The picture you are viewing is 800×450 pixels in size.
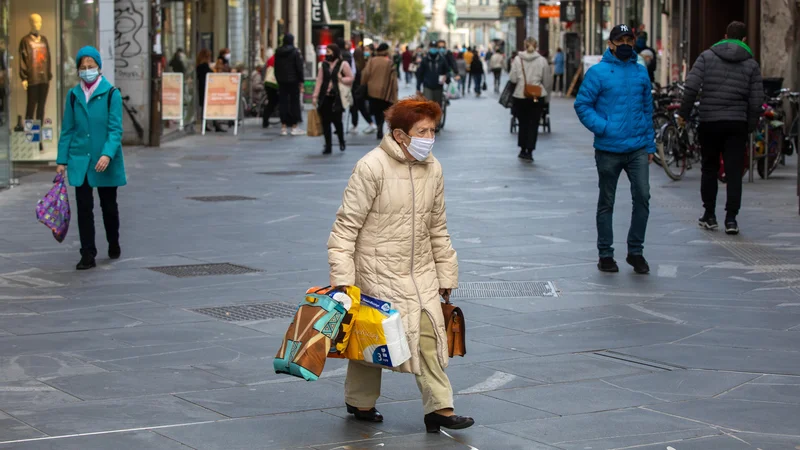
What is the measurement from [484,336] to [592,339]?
603mm

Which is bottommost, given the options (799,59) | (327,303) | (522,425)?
(522,425)

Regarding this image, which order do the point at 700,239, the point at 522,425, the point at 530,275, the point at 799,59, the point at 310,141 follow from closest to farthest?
1. the point at 522,425
2. the point at 530,275
3. the point at 700,239
4. the point at 799,59
5. the point at 310,141

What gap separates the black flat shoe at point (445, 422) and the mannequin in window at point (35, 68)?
13.8 meters

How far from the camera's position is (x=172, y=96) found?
947 inches

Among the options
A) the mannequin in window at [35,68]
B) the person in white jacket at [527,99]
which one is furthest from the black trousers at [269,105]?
the mannequin in window at [35,68]

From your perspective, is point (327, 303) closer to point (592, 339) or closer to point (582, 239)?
point (592, 339)

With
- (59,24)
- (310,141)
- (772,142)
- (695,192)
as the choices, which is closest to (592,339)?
(695,192)

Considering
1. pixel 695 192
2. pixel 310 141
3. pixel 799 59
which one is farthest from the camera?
pixel 310 141

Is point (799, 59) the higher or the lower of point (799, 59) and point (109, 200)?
the higher

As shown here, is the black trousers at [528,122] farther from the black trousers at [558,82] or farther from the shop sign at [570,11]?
the shop sign at [570,11]

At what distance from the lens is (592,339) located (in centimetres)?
742

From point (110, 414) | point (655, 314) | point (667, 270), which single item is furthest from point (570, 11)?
point (110, 414)

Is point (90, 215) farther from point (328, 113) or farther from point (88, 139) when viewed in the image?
point (328, 113)

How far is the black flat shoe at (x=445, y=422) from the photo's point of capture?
18.0 ft
